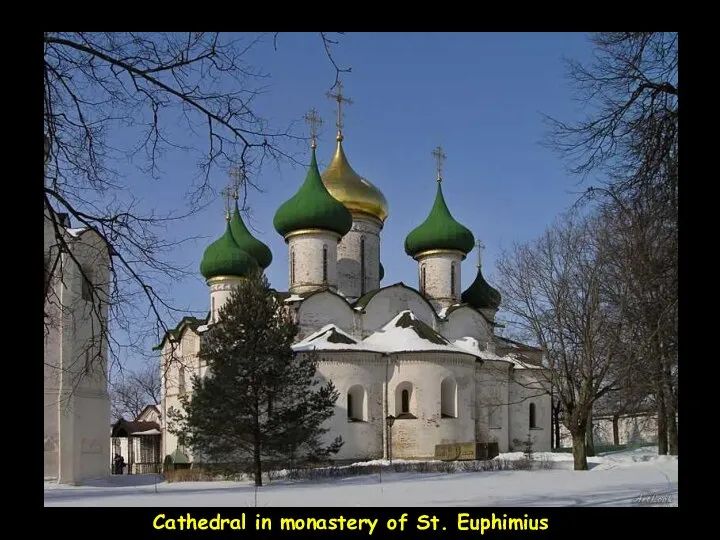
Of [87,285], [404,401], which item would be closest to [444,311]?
[404,401]

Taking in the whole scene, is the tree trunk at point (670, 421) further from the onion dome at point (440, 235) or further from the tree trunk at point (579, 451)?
the onion dome at point (440, 235)

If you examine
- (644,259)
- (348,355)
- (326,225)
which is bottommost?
(348,355)

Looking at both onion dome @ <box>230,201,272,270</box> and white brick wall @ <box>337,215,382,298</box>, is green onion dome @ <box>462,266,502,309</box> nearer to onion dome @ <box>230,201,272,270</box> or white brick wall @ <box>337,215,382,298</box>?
Result: white brick wall @ <box>337,215,382,298</box>

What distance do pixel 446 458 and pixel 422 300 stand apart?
805 centimetres

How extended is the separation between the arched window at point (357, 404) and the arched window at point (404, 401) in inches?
46.6

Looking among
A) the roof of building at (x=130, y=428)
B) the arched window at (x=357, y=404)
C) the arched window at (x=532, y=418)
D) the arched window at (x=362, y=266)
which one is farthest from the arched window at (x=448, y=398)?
the roof of building at (x=130, y=428)

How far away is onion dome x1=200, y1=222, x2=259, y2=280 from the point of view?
34.3m

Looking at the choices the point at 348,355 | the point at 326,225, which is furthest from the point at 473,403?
the point at 326,225

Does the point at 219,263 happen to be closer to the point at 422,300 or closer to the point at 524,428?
the point at 422,300

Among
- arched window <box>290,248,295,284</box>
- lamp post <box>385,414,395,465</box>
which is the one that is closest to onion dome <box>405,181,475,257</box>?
arched window <box>290,248,295,284</box>

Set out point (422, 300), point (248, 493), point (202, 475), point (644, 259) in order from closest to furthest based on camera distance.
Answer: point (644, 259), point (248, 493), point (202, 475), point (422, 300)
